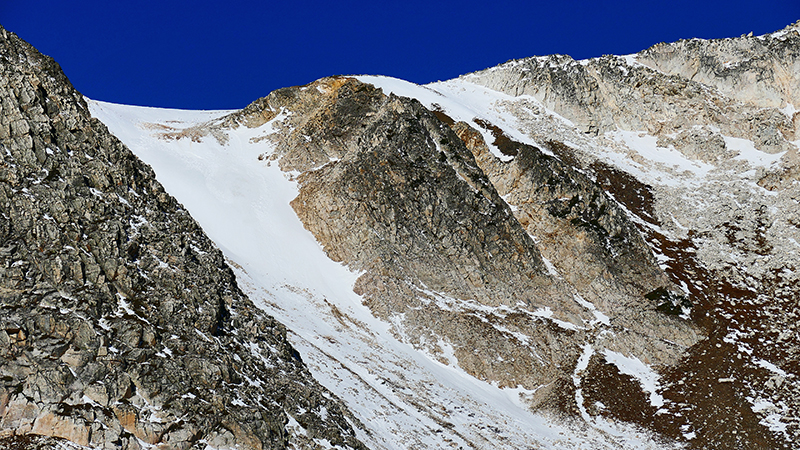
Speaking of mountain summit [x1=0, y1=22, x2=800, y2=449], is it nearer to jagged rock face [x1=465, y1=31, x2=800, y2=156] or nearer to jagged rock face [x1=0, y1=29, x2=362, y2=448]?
jagged rock face [x1=0, y1=29, x2=362, y2=448]

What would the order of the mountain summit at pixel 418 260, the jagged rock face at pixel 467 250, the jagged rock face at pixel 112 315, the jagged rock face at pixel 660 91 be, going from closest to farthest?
1. the jagged rock face at pixel 112 315
2. the mountain summit at pixel 418 260
3. the jagged rock face at pixel 467 250
4. the jagged rock face at pixel 660 91

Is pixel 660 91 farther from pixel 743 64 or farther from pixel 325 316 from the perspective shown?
pixel 325 316

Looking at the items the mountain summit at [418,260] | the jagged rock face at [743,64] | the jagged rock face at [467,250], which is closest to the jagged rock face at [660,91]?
the jagged rock face at [743,64]

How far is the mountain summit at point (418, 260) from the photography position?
787 inches

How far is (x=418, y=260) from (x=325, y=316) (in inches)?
366

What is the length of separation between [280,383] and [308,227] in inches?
1104

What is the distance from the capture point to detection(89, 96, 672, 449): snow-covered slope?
97.6ft

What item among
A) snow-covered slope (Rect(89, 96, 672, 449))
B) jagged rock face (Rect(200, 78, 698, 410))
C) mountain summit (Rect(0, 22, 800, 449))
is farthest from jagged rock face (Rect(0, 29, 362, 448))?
jagged rock face (Rect(200, 78, 698, 410))

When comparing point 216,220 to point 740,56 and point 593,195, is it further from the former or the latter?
point 740,56

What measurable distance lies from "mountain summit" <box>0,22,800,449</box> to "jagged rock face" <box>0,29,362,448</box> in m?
0.09

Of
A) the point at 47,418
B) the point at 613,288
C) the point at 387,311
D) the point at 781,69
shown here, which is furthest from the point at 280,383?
the point at 781,69

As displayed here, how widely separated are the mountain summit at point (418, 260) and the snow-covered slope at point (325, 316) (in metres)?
0.23

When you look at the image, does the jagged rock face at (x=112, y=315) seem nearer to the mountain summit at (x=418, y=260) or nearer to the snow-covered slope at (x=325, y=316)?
the mountain summit at (x=418, y=260)

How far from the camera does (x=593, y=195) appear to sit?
180 feet
